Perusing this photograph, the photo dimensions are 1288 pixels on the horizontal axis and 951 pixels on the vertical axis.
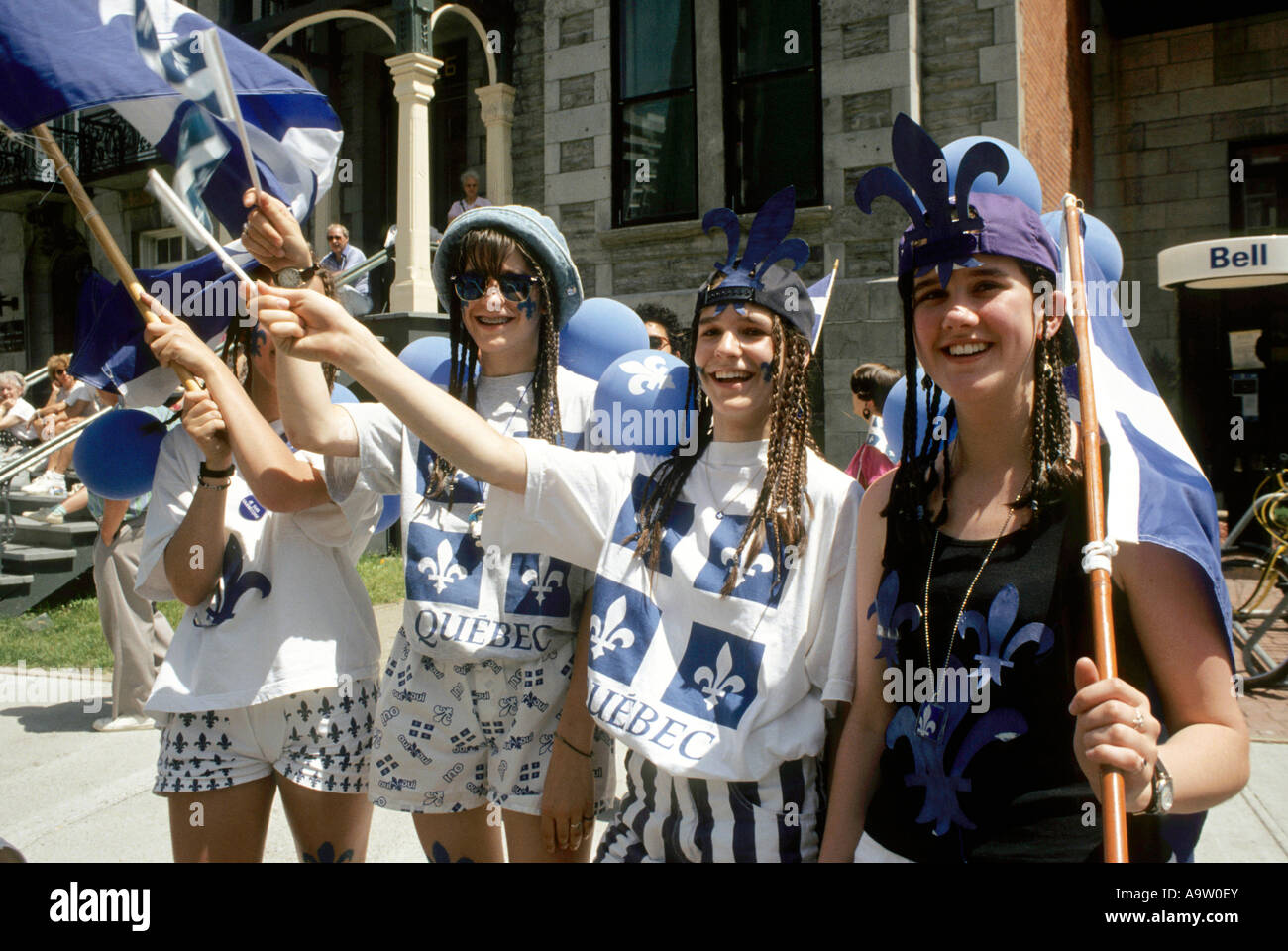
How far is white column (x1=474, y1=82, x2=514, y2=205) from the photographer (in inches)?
422

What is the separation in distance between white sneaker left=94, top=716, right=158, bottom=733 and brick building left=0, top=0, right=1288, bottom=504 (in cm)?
559

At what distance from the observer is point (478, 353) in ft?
8.00

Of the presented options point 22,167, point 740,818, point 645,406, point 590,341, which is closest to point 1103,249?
point 645,406

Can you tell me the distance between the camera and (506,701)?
87.5 inches

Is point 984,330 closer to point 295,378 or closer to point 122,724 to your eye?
point 295,378

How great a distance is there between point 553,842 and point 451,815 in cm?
29

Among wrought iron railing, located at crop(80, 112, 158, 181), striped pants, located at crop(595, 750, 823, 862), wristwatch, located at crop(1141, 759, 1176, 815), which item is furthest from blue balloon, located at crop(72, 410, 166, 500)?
wrought iron railing, located at crop(80, 112, 158, 181)

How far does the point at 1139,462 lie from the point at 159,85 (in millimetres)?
2535

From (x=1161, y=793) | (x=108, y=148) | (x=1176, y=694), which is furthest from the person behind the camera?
(x=108, y=148)

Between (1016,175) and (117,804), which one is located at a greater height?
(1016,175)

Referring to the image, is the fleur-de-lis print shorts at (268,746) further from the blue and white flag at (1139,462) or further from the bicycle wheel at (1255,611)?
the bicycle wheel at (1255,611)

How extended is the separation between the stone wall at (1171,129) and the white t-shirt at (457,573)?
11.0 meters

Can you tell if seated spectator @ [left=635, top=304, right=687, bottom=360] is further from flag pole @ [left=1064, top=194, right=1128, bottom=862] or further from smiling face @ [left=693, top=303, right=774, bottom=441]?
flag pole @ [left=1064, top=194, right=1128, bottom=862]
